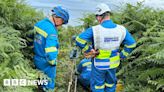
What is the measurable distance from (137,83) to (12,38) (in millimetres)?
2537

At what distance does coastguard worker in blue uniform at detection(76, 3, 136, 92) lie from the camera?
702cm

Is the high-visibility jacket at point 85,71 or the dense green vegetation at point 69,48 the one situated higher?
the dense green vegetation at point 69,48

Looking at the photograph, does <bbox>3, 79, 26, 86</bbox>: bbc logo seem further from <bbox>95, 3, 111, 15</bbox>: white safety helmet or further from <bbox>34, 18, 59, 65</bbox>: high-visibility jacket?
<bbox>95, 3, 111, 15</bbox>: white safety helmet

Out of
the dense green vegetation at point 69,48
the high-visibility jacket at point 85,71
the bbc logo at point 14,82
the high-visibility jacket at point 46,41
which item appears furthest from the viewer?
the high-visibility jacket at point 85,71

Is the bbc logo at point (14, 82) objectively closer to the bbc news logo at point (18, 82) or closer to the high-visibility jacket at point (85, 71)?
the bbc news logo at point (18, 82)

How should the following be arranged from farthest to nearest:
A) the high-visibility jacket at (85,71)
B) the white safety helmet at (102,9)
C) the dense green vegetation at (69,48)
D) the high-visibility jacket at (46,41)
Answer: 1. the high-visibility jacket at (85,71)
2. the white safety helmet at (102,9)
3. the high-visibility jacket at (46,41)
4. the dense green vegetation at (69,48)

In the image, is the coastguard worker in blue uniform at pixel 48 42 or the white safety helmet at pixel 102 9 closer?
the coastguard worker in blue uniform at pixel 48 42

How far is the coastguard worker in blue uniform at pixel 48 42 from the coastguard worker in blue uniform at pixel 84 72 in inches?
38.8

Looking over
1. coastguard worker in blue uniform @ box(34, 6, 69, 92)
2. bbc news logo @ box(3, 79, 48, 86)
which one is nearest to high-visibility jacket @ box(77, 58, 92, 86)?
coastguard worker in blue uniform @ box(34, 6, 69, 92)

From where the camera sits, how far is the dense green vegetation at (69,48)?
19.5 feet

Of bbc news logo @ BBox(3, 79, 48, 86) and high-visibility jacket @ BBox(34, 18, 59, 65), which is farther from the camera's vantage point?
high-visibility jacket @ BBox(34, 18, 59, 65)

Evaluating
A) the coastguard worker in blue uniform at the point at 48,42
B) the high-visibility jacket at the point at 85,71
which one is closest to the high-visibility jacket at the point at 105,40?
the coastguard worker in blue uniform at the point at 48,42

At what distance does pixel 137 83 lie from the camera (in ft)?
24.6

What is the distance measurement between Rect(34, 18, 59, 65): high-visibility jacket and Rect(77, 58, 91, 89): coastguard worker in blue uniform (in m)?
1.26
